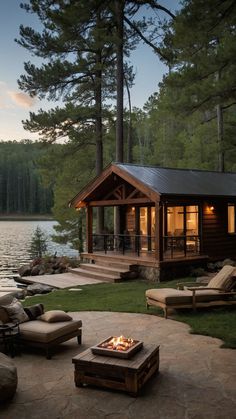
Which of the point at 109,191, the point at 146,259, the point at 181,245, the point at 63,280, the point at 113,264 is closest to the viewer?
the point at 146,259

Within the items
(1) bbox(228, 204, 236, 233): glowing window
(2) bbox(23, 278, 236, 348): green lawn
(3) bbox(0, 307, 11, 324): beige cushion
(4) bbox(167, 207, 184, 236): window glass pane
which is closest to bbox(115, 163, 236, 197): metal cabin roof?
(1) bbox(228, 204, 236, 233): glowing window

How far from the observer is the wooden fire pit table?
4535 mm

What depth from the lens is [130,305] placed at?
31.0 ft

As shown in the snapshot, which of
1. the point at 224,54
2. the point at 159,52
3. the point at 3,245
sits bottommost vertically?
the point at 3,245

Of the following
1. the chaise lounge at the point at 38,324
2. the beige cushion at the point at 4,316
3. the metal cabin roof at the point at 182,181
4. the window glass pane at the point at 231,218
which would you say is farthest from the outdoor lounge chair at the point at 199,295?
the window glass pane at the point at 231,218

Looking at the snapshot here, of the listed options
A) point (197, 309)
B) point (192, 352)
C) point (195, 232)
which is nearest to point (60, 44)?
point (195, 232)

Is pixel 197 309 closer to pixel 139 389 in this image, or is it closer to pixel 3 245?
pixel 139 389

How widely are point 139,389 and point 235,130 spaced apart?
15.0 m

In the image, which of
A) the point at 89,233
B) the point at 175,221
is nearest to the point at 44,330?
the point at 89,233

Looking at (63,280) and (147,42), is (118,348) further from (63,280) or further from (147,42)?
(147,42)

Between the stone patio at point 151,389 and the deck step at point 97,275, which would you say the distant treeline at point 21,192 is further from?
the stone patio at point 151,389

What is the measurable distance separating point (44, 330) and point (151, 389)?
1.96m

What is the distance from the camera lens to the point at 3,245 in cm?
3641

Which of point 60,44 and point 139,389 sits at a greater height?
point 60,44
